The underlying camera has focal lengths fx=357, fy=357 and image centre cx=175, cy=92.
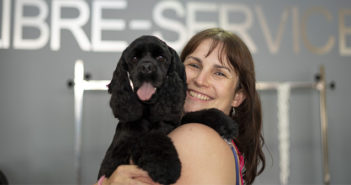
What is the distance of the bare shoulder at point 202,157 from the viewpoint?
3.38 ft

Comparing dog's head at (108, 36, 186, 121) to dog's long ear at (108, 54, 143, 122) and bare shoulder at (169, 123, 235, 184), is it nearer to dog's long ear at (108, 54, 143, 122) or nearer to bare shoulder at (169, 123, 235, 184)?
dog's long ear at (108, 54, 143, 122)

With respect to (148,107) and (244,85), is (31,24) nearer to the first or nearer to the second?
(244,85)

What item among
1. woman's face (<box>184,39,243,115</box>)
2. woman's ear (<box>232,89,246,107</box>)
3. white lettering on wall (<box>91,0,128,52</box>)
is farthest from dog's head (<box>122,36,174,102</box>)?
white lettering on wall (<box>91,0,128,52</box>)

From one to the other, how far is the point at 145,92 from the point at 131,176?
0.83 ft

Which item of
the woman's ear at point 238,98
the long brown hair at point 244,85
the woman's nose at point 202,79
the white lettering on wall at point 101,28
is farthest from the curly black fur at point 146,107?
the white lettering on wall at point 101,28

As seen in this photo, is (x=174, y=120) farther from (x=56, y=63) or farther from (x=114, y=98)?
(x=56, y=63)

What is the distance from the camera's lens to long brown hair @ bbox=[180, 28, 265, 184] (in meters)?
1.44

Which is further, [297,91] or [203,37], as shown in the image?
[297,91]

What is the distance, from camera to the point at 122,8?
3.33 m

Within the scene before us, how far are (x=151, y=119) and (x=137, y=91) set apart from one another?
10cm

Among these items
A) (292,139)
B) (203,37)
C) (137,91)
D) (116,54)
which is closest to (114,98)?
(137,91)

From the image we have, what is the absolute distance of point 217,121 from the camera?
1233 millimetres

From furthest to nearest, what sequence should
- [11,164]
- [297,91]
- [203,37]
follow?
[297,91], [11,164], [203,37]

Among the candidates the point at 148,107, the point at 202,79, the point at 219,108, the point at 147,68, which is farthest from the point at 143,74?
the point at 219,108
